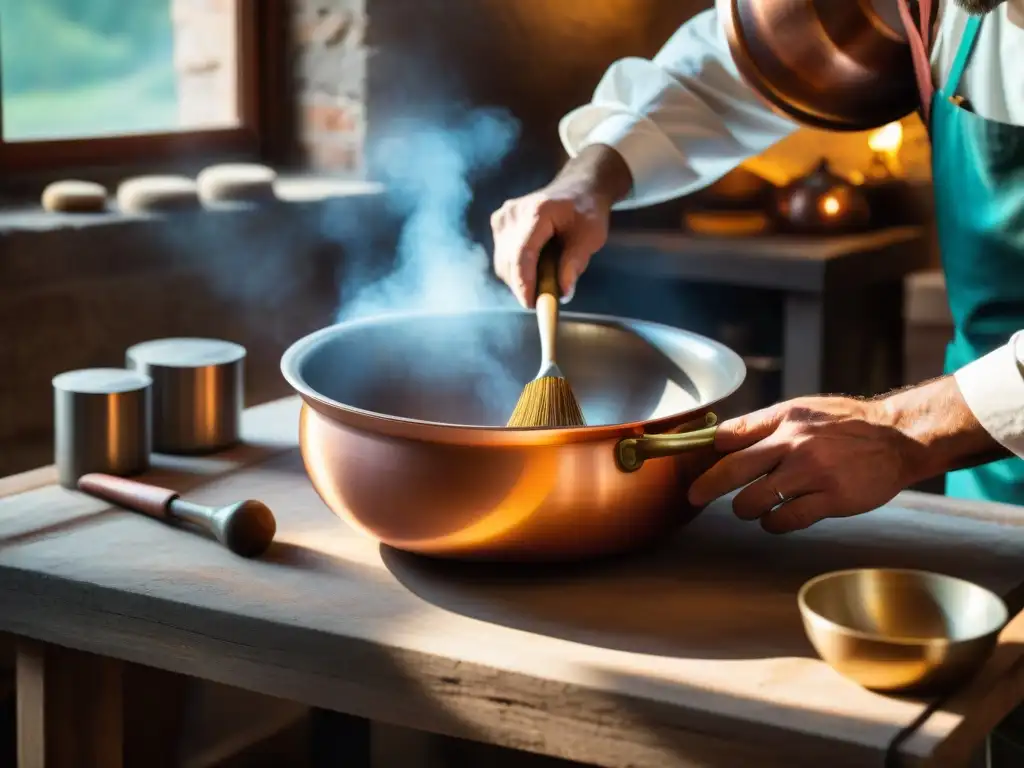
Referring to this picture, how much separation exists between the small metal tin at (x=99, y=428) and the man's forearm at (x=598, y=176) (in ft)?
1.84

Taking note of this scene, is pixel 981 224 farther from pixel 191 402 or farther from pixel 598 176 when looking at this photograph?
pixel 191 402

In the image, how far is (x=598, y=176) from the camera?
170cm

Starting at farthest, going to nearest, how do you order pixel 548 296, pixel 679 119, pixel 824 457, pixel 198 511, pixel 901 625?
1. pixel 679 119
2. pixel 548 296
3. pixel 198 511
4. pixel 824 457
5. pixel 901 625

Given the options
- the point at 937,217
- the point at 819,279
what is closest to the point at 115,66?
the point at 819,279

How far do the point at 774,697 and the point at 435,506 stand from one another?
0.32 meters

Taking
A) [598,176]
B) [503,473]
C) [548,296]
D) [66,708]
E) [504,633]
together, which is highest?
[598,176]

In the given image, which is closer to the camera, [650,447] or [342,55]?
[650,447]

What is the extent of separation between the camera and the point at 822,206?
3463 mm

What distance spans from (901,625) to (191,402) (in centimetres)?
85

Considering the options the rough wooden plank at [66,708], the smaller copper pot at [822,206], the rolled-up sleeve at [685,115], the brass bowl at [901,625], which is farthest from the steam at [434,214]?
the brass bowl at [901,625]

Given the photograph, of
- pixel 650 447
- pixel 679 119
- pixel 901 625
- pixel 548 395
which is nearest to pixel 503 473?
pixel 650 447

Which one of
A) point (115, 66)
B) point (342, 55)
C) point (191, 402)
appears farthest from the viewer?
point (342, 55)

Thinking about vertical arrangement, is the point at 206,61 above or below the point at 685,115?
above

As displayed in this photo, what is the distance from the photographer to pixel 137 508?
1354 mm
